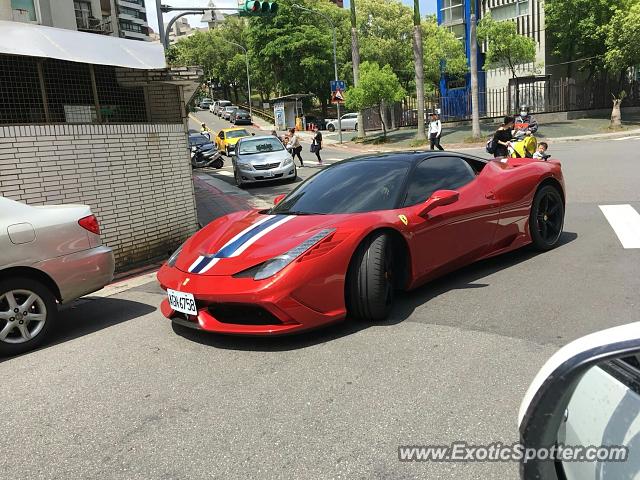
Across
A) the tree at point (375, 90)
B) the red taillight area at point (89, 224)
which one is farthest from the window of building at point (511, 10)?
the red taillight area at point (89, 224)

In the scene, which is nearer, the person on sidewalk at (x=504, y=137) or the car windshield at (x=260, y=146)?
the person on sidewalk at (x=504, y=137)

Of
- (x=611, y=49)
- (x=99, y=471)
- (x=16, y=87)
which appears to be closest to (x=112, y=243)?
(x=16, y=87)

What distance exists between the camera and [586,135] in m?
25.6

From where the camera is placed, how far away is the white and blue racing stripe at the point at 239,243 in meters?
Result: 4.34

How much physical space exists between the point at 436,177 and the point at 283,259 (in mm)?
2112

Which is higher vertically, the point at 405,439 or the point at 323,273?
the point at 323,273

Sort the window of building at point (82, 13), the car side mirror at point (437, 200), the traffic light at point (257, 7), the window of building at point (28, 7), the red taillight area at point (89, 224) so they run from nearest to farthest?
the car side mirror at point (437, 200) < the red taillight area at point (89, 224) < the window of building at point (28, 7) < the traffic light at point (257, 7) < the window of building at point (82, 13)

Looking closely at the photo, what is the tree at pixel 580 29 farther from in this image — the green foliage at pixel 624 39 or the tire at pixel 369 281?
the tire at pixel 369 281

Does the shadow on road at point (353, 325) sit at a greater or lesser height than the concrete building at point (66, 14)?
lesser

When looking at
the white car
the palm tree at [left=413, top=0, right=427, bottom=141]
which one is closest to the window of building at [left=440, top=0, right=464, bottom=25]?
the white car

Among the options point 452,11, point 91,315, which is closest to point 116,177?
point 91,315

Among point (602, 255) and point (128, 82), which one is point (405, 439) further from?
point (128, 82)

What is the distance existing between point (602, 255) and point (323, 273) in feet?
12.1

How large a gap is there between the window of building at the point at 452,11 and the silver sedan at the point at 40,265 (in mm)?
42960
